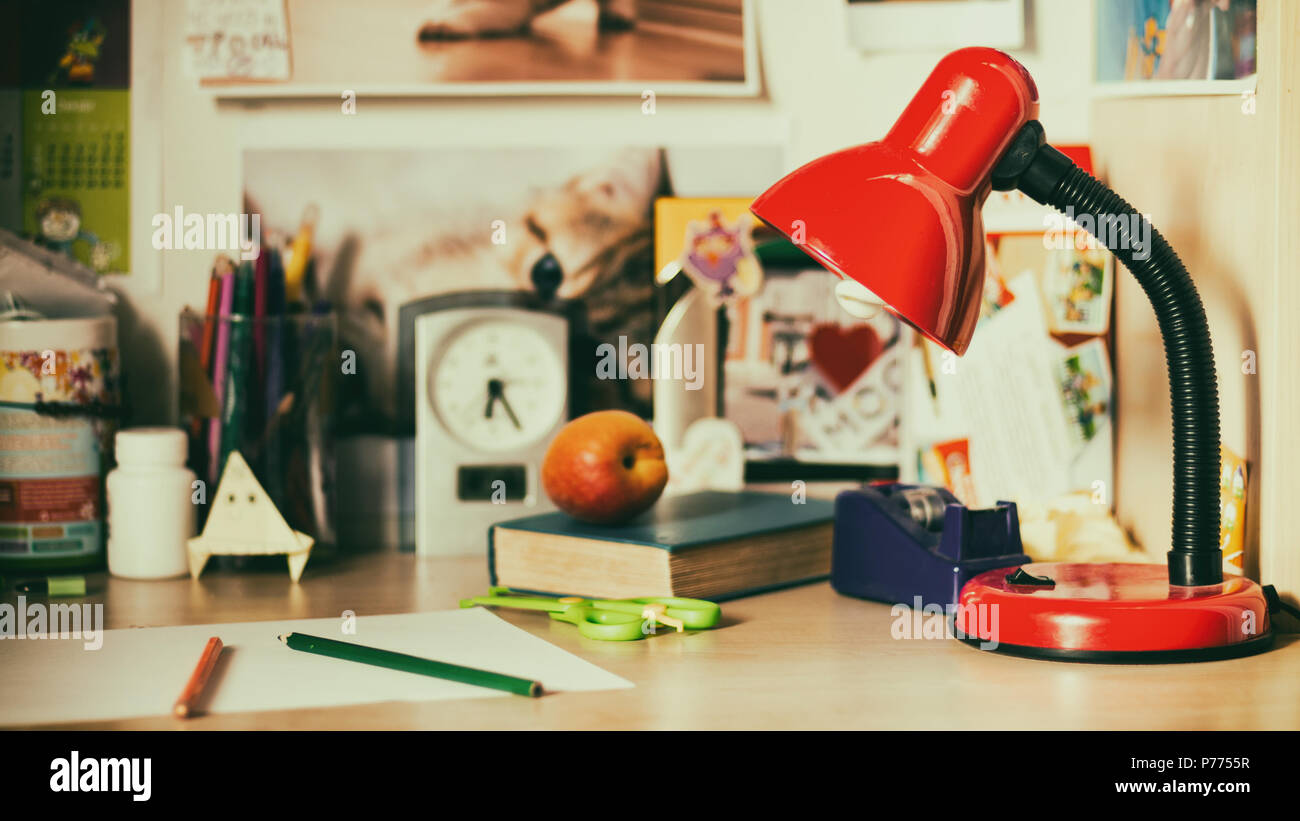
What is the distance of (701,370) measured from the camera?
129 cm

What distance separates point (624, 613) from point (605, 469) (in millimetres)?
174

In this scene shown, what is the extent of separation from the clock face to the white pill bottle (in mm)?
250

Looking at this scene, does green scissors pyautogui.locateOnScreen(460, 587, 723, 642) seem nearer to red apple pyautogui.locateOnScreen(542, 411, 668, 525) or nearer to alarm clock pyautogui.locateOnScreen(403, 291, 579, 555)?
red apple pyautogui.locateOnScreen(542, 411, 668, 525)

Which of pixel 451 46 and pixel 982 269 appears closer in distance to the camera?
pixel 982 269

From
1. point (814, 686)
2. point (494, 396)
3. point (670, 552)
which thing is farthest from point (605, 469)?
point (814, 686)

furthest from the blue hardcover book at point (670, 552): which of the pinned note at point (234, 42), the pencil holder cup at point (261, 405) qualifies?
the pinned note at point (234, 42)

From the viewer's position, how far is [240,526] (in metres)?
1.16

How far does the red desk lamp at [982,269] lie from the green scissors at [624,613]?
190 millimetres

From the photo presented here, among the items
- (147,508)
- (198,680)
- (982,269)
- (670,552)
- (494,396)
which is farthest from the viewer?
(494,396)

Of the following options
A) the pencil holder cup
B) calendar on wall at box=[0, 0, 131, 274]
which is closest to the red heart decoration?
the pencil holder cup

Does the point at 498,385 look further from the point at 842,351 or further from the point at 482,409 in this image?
the point at 842,351

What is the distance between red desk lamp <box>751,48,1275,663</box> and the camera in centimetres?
81
